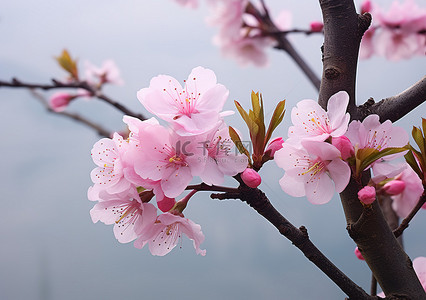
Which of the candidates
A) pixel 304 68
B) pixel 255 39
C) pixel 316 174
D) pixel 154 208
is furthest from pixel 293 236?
pixel 255 39

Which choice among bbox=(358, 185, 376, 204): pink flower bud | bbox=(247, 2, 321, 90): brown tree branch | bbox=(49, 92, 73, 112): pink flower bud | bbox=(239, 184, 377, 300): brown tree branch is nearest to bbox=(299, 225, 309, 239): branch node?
bbox=(239, 184, 377, 300): brown tree branch

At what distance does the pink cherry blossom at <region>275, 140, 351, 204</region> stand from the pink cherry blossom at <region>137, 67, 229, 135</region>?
0.11 m

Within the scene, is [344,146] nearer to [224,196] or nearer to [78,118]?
[224,196]

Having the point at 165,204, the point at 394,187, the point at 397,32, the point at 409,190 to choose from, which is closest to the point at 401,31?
the point at 397,32

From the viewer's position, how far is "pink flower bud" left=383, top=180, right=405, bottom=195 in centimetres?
88

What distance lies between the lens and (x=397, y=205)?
1.08 metres

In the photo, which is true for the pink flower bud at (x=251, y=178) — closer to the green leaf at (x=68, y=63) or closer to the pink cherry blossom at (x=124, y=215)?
the pink cherry blossom at (x=124, y=215)

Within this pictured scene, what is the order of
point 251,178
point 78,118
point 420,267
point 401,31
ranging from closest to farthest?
point 251,178, point 420,267, point 78,118, point 401,31

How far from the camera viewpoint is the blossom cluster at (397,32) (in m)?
1.61

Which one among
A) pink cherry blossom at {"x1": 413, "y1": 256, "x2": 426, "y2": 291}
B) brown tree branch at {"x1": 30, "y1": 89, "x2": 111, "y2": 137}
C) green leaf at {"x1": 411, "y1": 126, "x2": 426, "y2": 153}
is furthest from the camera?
brown tree branch at {"x1": 30, "y1": 89, "x2": 111, "y2": 137}

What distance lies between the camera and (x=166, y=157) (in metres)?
0.54

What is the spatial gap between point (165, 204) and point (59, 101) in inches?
51.5

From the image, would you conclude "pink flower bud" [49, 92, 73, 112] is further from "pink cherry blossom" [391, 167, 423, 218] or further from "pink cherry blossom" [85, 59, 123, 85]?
"pink cherry blossom" [391, 167, 423, 218]

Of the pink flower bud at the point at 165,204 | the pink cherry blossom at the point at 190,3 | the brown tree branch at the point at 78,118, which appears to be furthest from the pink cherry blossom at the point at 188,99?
the pink cherry blossom at the point at 190,3
